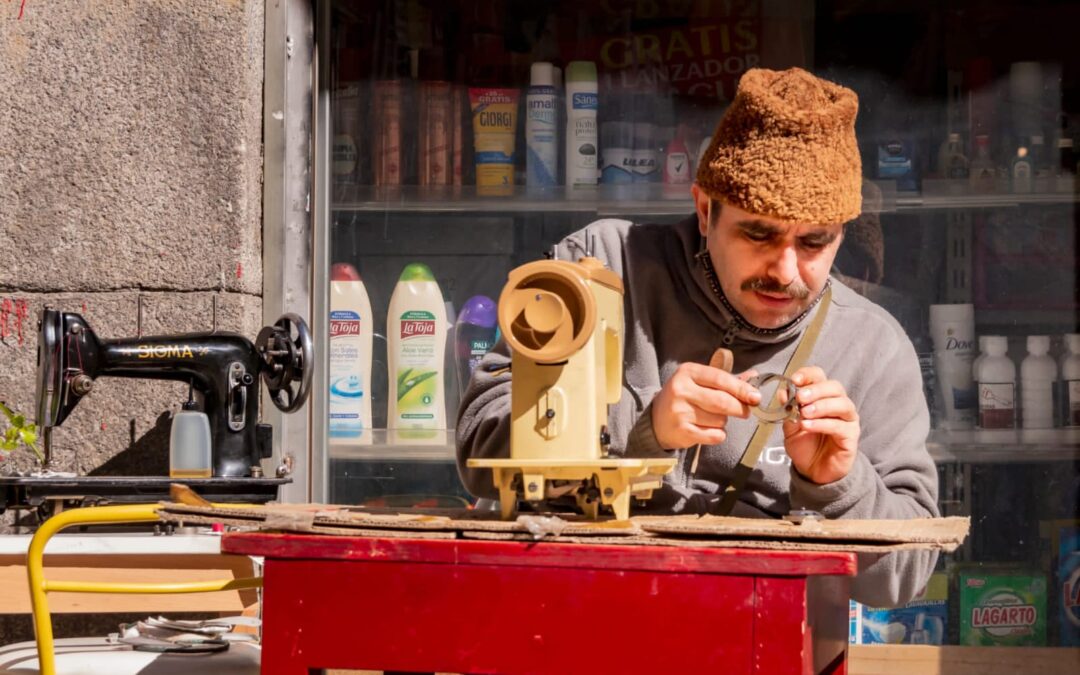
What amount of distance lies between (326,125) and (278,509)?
165cm

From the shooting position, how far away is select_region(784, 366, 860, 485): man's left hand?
1.48 m

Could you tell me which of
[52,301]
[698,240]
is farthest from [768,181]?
[52,301]

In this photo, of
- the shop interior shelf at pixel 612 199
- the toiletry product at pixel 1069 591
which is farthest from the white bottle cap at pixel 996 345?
the toiletry product at pixel 1069 591

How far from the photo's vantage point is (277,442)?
9.53 feet

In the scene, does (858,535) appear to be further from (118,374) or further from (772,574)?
(118,374)

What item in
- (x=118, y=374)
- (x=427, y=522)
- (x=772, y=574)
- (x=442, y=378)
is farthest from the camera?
(x=442, y=378)

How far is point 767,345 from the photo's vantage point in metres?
2.03

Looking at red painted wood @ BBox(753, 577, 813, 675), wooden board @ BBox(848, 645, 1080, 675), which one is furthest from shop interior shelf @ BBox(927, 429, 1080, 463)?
red painted wood @ BBox(753, 577, 813, 675)

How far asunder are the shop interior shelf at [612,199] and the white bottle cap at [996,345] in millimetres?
283

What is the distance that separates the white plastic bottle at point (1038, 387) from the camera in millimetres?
2992

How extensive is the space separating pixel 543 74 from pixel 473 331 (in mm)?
583

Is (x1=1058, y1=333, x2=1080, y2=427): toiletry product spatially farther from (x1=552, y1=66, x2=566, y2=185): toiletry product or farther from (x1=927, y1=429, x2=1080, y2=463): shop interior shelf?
(x1=552, y1=66, x2=566, y2=185): toiletry product

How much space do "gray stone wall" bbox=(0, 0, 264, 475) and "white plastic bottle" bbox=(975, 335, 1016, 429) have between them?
1.54 m

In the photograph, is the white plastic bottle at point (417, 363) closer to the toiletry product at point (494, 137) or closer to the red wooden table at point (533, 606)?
the toiletry product at point (494, 137)
